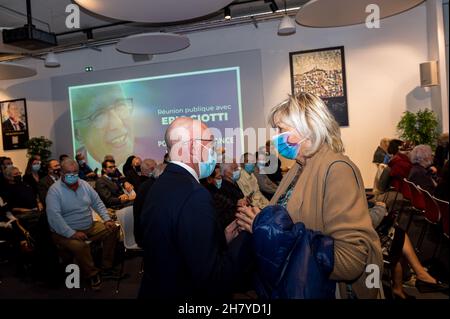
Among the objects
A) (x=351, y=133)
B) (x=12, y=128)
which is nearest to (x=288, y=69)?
(x=351, y=133)

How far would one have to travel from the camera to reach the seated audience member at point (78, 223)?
13.7ft

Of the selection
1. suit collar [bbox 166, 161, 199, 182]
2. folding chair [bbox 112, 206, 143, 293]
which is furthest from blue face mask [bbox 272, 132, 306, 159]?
folding chair [bbox 112, 206, 143, 293]

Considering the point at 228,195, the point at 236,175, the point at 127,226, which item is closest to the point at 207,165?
the point at 127,226

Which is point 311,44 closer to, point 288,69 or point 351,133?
point 288,69

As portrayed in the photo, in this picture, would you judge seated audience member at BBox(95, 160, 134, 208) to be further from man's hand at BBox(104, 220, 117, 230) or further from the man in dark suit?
the man in dark suit

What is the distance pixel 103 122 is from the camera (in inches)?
406

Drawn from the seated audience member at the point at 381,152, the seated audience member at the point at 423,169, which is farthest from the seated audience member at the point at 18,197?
the seated audience member at the point at 381,152

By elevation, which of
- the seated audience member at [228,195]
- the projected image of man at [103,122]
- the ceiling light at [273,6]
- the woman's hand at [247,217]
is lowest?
the seated audience member at [228,195]

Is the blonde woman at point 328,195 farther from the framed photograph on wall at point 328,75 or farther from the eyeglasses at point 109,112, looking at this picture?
the eyeglasses at point 109,112

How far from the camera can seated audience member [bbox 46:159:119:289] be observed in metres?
4.17

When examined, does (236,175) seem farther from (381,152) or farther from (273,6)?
(273,6)
